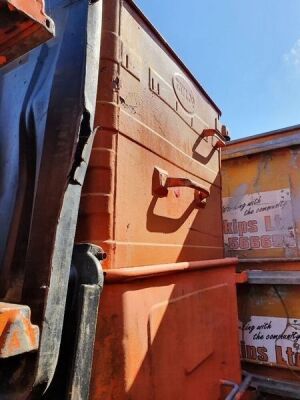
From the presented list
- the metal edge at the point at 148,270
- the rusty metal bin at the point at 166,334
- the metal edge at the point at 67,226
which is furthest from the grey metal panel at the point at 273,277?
the metal edge at the point at 67,226

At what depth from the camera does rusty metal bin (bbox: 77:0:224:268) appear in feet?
3.38

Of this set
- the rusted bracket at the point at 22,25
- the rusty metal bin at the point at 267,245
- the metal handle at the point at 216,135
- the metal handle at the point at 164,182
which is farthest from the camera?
the rusty metal bin at the point at 267,245

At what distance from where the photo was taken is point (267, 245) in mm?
2242

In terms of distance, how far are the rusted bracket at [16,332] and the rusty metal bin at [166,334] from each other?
335mm

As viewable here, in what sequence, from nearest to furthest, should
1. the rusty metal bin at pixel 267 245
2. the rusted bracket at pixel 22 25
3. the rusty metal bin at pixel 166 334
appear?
the rusted bracket at pixel 22 25
the rusty metal bin at pixel 166 334
the rusty metal bin at pixel 267 245

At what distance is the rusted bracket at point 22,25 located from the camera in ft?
1.67

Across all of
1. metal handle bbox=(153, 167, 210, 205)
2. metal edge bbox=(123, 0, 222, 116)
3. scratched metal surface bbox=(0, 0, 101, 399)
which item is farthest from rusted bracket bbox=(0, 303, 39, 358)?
metal edge bbox=(123, 0, 222, 116)

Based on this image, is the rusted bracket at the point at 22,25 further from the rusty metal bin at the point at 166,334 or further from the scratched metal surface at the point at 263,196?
the scratched metal surface at the point at 263,196

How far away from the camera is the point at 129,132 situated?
3.77 ft

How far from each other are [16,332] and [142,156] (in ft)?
2.52

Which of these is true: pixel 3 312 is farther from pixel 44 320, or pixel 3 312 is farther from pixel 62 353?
pixel 62 353

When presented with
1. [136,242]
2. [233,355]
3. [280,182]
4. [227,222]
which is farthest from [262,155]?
[136,242]

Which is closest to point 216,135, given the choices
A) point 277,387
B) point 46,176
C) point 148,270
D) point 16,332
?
point 148,270

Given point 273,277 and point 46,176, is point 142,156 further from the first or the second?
point 273,277
